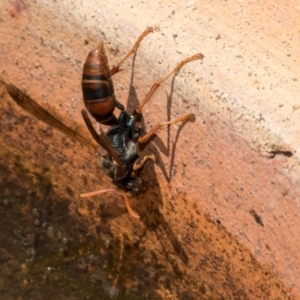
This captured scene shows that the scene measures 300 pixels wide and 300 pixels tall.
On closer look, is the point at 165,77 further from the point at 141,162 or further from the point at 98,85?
the point at 141,162

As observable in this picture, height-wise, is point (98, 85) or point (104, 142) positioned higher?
point (98, 85)

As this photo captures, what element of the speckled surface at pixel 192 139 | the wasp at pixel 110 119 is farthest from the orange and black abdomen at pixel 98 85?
the speckled surface at pixel 192 139

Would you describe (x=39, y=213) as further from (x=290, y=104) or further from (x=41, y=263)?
(x=290, y=104)

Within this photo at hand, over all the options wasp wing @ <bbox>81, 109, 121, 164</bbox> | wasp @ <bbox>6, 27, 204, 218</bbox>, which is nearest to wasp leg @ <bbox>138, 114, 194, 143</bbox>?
wasp @ <bbox>6, 27, 204, 218</bbox>

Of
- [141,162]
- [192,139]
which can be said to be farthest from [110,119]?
[192,139]

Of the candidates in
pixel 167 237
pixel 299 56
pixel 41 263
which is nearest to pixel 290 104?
pixel 299 56

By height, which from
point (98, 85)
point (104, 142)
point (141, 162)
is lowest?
point (141, 162)
